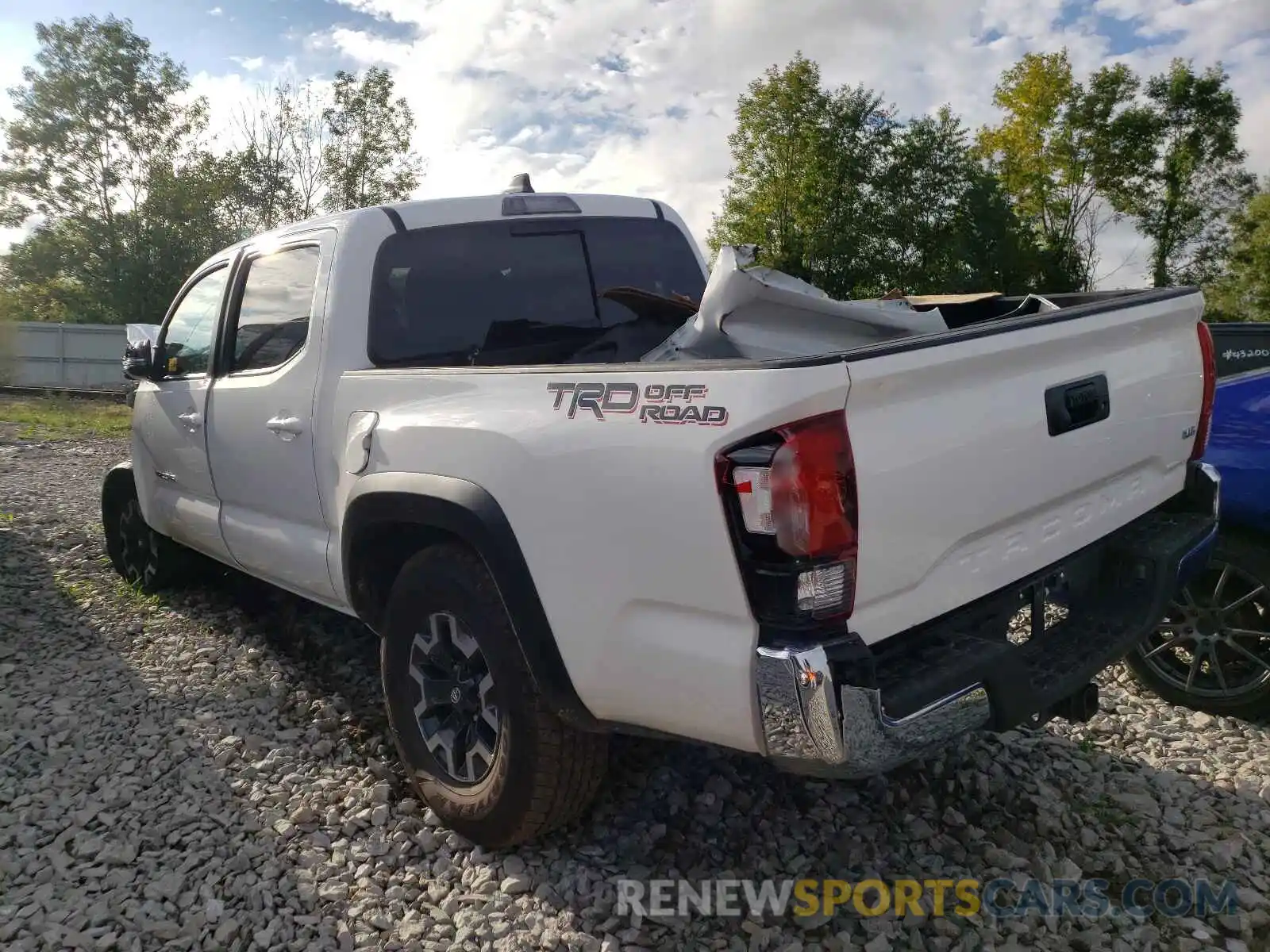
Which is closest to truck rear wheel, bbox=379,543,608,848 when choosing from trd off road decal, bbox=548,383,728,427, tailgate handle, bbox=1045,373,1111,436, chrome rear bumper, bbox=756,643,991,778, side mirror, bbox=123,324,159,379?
trd off road decal, bbox=548,383,728,427

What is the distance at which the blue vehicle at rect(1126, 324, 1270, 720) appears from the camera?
11.4ft

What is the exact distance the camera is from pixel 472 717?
282 cm

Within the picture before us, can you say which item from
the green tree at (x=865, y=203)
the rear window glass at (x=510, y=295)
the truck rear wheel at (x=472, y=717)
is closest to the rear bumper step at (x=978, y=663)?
the truck rear wheel at (x=472, y=717)

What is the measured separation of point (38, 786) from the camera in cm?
339

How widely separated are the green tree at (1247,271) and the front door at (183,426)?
119 ft

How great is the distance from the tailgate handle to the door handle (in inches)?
95.7

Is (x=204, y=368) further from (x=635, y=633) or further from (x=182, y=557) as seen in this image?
(x=635, y=633)

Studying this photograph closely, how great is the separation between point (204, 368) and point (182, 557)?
155cm

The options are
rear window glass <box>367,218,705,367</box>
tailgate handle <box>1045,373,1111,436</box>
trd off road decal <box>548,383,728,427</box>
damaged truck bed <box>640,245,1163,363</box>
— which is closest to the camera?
trd off road decal <box>548,383,728,427</box>

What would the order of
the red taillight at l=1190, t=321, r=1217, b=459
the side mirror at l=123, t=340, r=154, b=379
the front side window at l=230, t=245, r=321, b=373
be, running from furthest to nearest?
the side mirror at l=123, t=340, r=154, b=379, the front side window at l=230, t=245, r=321, b=373, the red taillight at l=1190, t=321, r=1217, b=459

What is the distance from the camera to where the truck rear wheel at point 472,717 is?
2.53 metres

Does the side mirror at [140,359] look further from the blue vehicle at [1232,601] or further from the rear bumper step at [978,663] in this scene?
the blue vehicle at [1232,601]

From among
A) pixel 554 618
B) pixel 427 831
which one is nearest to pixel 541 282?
pixel 554 618

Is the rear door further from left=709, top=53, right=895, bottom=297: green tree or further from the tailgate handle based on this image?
left=709, top=53, right=895, bottom=297: green tree
